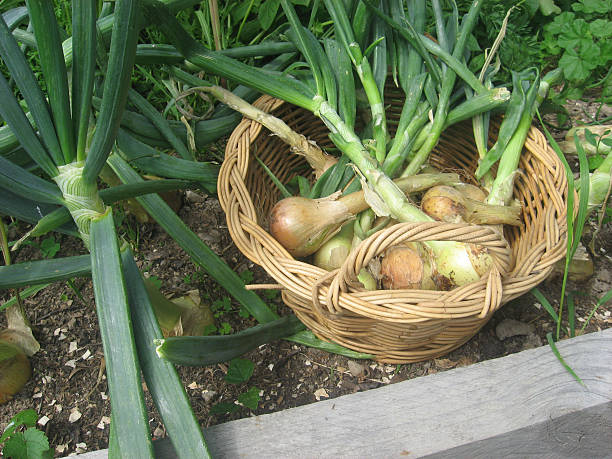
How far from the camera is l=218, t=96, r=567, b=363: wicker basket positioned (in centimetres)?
88

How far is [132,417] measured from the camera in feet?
2.43

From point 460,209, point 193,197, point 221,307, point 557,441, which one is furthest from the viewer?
point 193,197

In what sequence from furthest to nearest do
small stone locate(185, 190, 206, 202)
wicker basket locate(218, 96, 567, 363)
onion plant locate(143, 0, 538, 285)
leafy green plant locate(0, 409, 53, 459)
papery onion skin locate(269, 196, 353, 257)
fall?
small stone locate(185, 190, 206, 202)
onion plant locate(143, 0, 538, 285)
papery onion skin locate(269, 196, 353, 257)
leafy green plant locate(0, 409, 53, 459)
wicker basket locate(218, 96, 567, 363)

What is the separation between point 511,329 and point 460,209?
388 mm

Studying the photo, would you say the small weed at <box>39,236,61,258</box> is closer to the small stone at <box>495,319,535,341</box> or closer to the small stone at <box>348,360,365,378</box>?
the small stone at <box>348,360,365,378</box>

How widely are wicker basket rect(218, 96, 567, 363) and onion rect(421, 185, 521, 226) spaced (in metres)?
0.08

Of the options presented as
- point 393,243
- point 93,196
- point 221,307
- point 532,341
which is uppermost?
point 93,196

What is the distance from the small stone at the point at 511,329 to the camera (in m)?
1.25

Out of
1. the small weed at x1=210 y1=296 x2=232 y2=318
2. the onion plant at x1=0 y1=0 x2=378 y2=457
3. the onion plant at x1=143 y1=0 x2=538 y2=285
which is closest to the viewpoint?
the onion plant at x1=0 y1=0 x2=378 y2=457

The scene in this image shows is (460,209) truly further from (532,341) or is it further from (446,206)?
(532,341)

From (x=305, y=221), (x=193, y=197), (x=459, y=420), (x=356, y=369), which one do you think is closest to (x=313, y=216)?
(x=305, y=221)

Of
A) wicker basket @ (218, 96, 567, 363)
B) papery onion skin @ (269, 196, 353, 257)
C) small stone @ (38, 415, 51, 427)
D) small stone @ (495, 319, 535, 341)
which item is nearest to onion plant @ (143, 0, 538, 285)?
papery onion skin @ (269, 196, 353, 257)

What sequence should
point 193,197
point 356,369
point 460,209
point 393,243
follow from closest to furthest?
point 393,243, point 460,209, point 356,369, point 193,197

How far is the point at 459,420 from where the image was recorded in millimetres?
925
